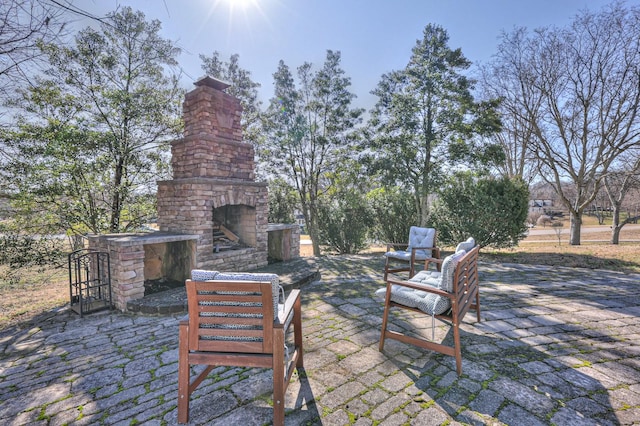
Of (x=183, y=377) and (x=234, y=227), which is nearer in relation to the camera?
(x=183, y=377)

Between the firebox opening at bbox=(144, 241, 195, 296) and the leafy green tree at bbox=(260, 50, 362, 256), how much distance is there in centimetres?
453

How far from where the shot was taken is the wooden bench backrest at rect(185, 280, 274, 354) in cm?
162

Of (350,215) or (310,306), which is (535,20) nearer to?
(350,215)

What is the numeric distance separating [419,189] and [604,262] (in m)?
4.10

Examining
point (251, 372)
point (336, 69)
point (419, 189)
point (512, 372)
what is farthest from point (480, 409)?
point (336, 69)

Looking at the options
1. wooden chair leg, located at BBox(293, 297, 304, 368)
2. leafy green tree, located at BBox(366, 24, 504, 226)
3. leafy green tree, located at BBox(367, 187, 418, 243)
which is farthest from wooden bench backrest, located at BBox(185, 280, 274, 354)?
leafy green tree, located at BBox(367, 187, 418, 243)

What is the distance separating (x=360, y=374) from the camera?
2.11 meters

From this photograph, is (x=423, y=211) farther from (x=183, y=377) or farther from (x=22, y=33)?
(x=22, y=33)

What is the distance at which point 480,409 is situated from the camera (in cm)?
172

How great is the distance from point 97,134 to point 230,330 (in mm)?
5367

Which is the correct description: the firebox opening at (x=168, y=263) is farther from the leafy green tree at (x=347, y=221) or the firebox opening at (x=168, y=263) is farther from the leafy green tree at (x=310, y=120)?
the leafy green tree at (x=347, y=221)

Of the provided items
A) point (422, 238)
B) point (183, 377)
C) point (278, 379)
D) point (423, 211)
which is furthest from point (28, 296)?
point (423, 211)

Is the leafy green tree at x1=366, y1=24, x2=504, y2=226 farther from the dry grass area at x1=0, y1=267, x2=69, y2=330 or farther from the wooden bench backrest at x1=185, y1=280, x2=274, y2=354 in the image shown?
the dry grass area at x1=0, y1=267, x2=69, y2=330

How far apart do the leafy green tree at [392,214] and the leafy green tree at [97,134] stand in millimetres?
5983
